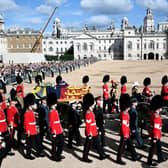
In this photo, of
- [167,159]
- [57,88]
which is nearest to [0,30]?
[57,88]

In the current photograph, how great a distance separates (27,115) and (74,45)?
3458 inches

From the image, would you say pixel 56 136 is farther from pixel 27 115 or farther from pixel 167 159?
pixel 167 159

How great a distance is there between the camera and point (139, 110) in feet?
24.6

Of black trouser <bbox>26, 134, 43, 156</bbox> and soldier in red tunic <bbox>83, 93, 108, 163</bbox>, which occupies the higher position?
soldier in red tunic <bbox>83, 93, 108, 163</bbox>

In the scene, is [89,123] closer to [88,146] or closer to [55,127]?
[88,146]

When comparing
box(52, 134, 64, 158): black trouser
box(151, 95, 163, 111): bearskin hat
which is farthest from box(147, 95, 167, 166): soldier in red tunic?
box(52, 134, 64, 158): black trouser

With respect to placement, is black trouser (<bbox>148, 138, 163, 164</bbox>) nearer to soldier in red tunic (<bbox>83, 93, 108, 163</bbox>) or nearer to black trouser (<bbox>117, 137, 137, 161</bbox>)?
black trouser (<bbox>117, 137, 137, 161</bbox>)

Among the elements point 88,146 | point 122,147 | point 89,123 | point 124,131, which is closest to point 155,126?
point 124,131

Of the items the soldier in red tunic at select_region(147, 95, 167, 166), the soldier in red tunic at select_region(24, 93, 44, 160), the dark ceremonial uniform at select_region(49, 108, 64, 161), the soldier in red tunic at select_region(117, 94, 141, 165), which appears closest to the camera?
the soldier in red tunic at select_region(147, 95, 167, 166)

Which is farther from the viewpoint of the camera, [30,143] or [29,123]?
[30,143]

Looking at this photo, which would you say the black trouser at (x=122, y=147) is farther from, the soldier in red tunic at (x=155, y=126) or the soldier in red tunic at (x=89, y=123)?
the soldier in red tunic at (x=89, y=123)

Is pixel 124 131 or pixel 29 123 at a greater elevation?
pixel 29 123

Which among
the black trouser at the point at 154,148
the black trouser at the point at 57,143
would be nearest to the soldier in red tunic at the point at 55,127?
the black trouser at the point at 57,143

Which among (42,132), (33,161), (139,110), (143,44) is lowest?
(33,161)
